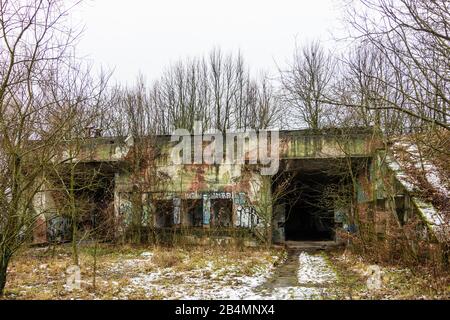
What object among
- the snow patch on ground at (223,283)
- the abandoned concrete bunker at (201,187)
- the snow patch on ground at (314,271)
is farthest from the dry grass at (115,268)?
the abandoned concrete bunker at (201,187)

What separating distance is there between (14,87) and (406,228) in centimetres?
827

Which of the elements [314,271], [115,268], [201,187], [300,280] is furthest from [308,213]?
[300,280]

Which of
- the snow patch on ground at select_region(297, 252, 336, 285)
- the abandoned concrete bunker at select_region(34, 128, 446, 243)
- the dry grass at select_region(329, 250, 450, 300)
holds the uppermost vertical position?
the abandoned concrete bunker at select_region(34, 128, 446, 243)

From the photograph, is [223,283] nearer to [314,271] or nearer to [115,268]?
[314,271]

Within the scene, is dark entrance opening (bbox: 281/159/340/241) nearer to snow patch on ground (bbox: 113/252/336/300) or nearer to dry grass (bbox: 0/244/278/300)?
dry grass (bbox: 0/244/278/300)

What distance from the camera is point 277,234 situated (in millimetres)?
18188

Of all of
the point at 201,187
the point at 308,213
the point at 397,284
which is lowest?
the point at 397,284

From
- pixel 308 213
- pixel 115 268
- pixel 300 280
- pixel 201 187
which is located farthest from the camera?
pixel 308 213

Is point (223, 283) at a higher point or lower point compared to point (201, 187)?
lower

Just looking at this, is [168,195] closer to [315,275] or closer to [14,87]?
[315,275]

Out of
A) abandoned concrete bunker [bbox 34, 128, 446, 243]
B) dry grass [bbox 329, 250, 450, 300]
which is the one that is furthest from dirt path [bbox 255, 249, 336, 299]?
abandoned concrete bunker [bbox 34, 128, 446, 243]

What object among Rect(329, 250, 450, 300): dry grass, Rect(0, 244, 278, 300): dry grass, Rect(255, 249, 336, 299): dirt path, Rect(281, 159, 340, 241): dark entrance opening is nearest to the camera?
Rect(329, 250, 450, 300): dry grass

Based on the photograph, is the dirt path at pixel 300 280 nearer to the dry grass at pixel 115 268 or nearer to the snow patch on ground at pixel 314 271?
the snow patch on ground at pixel 314 271

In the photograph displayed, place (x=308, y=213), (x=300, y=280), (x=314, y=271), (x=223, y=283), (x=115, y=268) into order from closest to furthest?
(x=223, y=283), (x=300, y=280), (x=314, y=271), (x=115, y=268), (x=308, y=213)
